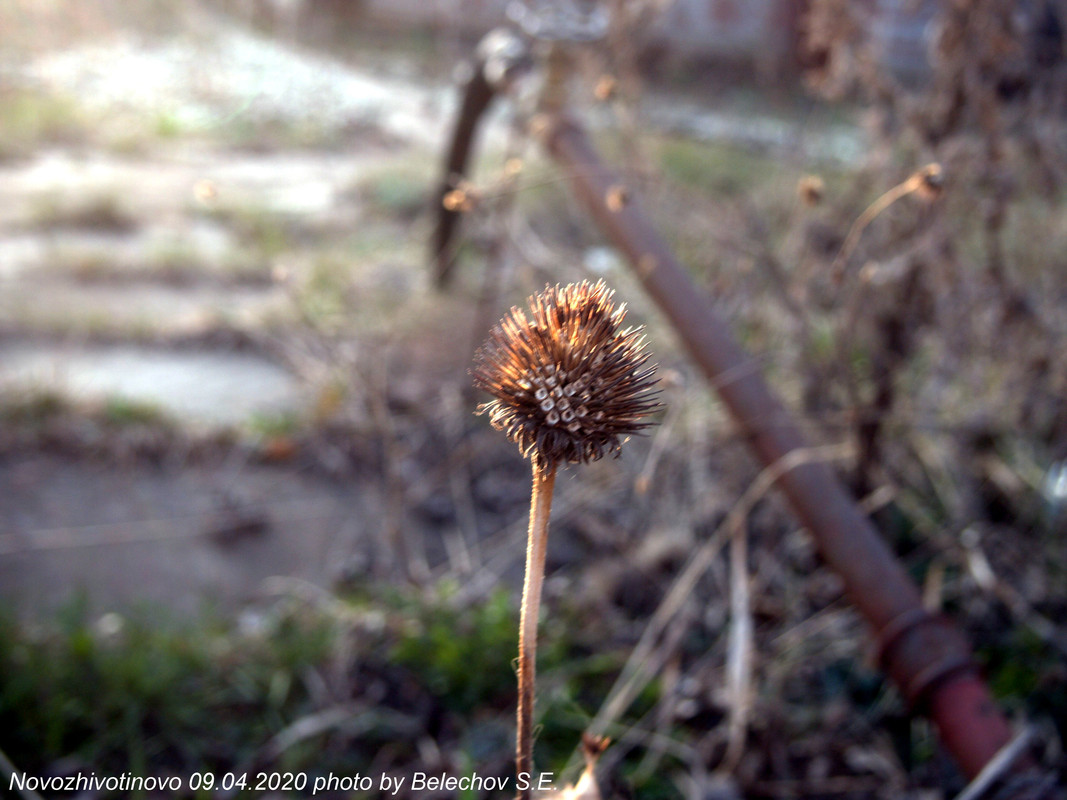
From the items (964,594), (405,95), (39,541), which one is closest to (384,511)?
(39,541)

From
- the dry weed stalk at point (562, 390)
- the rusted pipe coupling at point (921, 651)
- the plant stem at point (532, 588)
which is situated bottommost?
the rusted pipe coupling at point (921, 651)

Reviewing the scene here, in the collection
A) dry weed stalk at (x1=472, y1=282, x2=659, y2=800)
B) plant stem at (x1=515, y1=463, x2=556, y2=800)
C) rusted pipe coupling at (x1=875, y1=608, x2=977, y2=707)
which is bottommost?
rusted pipe coupling at (x1=875, y1=608, x2=977, y2=707)

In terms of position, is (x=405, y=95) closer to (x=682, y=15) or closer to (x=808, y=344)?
(x=682, y=15)

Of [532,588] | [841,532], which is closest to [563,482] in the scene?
[841,532]

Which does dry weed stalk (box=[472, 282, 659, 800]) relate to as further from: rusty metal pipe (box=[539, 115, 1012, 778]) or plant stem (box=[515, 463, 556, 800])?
rusty metal pipe (box=[539, 115, 1012, 778])

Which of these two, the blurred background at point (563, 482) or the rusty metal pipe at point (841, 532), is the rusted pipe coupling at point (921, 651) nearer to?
the rusty metal pipe at point (841, 532)

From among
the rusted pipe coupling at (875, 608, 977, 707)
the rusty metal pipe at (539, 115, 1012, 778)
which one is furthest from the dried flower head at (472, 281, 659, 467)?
the rusted pipe coupling at (875, 608, 977, 707)

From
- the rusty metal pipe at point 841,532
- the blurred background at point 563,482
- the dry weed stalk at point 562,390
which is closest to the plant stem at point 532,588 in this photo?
the dry weed stalk at point 562,390

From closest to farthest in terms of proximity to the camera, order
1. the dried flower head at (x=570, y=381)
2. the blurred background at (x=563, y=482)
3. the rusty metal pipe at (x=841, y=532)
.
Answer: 1. the dried flower head at (x=570, y=381)
2. the rusty metal pipe at (x=841, y=532)
3. the blurred background at (x=563, y=482)
